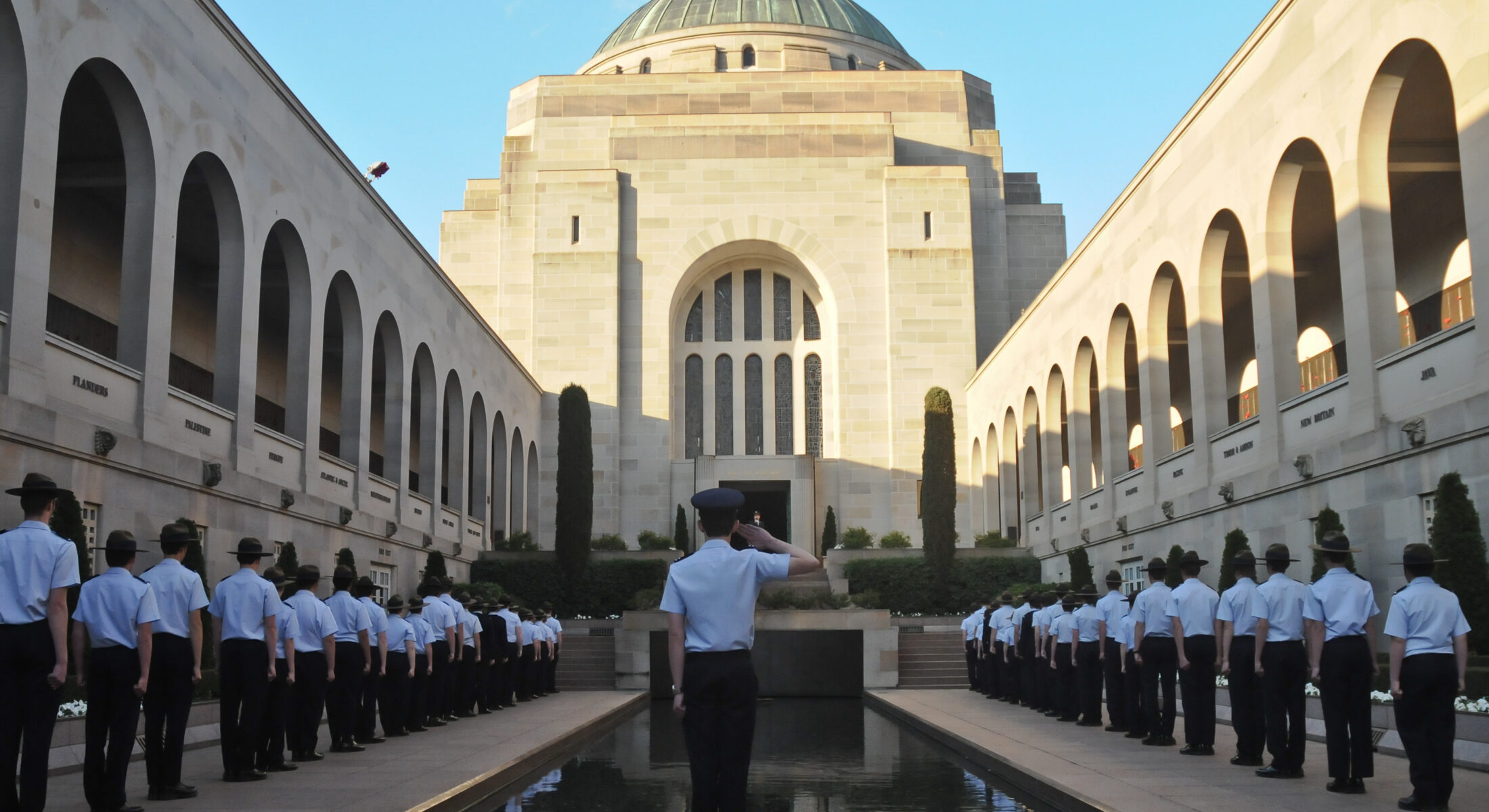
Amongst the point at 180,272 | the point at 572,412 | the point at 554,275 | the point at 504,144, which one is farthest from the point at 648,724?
the point at 504,144

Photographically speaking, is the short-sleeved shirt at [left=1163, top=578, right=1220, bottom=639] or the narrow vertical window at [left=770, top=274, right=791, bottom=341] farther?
the narrow vertical window at [left=770, top=274, right=791, bottom=341]

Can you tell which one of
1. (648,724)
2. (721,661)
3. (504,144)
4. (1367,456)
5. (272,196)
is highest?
(504,144)

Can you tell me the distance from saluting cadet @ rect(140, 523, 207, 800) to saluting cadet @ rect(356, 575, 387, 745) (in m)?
3.76

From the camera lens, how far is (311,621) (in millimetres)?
12125

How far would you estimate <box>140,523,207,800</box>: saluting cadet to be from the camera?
30.8 feet

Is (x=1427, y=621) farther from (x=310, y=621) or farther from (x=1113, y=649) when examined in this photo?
(x=310, y=621)

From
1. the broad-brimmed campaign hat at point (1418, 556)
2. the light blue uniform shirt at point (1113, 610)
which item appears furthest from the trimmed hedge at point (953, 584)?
the broad-brimmed campaign hat at point (1418, 556)

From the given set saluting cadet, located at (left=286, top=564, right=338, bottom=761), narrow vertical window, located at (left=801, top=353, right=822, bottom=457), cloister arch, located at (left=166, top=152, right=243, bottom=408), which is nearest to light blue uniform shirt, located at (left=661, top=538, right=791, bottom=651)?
saluting cadet, located at (left=286, top=564, right=338, bottom=761)

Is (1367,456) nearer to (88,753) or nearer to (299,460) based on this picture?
(88,753)

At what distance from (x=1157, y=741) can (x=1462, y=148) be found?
23.8 feet

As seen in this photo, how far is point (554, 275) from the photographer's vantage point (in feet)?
146

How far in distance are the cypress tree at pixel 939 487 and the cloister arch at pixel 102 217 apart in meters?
19.0

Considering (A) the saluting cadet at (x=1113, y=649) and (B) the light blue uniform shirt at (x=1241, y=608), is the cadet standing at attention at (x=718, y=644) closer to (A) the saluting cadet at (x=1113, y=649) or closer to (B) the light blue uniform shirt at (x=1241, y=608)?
(B) the light blue uniform shirt at (x=1241, y=608)

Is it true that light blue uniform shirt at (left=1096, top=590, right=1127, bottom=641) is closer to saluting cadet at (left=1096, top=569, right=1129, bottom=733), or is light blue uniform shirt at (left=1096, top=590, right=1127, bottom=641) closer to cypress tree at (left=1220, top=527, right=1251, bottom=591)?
saluting cadet at (left=1096, top=569, right=1129, bottom=733)
